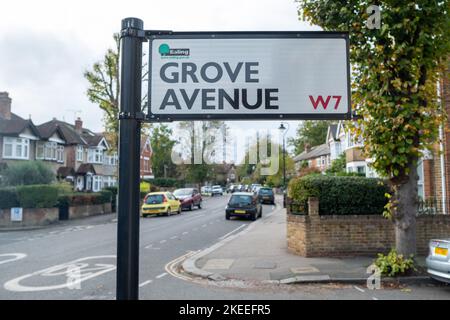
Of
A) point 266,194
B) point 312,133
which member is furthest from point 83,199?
point 312,133

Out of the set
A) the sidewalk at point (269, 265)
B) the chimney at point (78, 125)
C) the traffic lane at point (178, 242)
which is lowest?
the traffic lane at point (178, 242)

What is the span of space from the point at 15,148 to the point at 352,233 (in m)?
32.2

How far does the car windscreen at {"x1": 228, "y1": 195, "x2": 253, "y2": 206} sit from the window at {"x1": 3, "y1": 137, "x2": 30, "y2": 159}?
22.6 metres

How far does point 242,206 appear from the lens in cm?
2125

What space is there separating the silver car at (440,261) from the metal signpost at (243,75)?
6.04 meters

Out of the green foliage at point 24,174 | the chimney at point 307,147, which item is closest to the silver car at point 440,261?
the green foliage at point 24,174

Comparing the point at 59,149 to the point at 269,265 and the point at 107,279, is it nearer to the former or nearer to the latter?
the point at 107,279

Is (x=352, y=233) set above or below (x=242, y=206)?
above

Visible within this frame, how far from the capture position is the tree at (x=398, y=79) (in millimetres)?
6172

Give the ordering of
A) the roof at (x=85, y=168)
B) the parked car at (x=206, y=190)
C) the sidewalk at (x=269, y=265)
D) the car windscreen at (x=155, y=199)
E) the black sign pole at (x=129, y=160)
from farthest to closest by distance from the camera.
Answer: the parked car at (x=206, y=190) < the roof at (x=85, y=168) < the car windscreen at (x=155, y=199) < the sidewalk at (x=269, y=265) < the black sign pole at (x=129, y=160)

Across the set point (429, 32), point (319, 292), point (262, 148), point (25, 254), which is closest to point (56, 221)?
point (25, 254)

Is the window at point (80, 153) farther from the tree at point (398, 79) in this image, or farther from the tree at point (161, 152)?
the tree at point (398, 79)

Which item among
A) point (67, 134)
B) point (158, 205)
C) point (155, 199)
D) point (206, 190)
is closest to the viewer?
point (158, 205)
